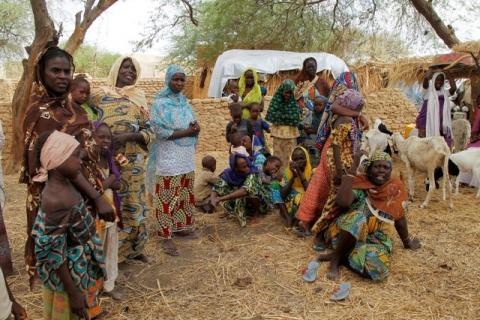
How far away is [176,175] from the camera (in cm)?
430

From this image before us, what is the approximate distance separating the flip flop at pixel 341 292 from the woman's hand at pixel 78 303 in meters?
1.83

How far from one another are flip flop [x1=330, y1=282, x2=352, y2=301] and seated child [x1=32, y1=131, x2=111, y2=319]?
5.94ft

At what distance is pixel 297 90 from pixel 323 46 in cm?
1181

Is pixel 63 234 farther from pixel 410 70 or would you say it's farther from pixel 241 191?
pixel 410 70

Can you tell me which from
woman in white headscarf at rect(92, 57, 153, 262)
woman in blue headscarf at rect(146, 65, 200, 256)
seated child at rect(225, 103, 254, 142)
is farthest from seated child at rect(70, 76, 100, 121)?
seated child at rect(225, 103, 254, 142)

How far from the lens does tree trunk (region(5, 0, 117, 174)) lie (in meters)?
7.58

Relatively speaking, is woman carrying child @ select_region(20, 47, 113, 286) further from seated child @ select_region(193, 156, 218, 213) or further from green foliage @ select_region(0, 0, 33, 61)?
green foliage @ select_region(0, 0, 33, 61)

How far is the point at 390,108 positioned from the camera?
1320cm

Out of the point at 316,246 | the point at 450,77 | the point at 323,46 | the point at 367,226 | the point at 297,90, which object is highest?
the point at 323,46

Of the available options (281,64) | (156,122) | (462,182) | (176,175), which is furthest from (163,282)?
(281,64)

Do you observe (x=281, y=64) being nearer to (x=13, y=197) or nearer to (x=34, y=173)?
(x=13, y=197)

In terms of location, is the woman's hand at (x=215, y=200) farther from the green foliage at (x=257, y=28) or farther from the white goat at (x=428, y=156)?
the green foliage at (x=257, y=28)

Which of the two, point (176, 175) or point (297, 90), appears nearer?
point (176, 175)

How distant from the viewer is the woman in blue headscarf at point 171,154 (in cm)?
418
